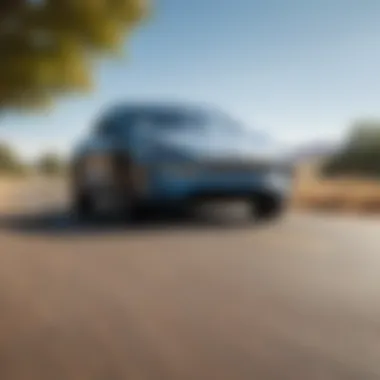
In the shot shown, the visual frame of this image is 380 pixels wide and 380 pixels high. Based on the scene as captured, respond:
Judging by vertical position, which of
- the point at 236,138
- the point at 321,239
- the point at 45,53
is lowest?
the point at 321,239

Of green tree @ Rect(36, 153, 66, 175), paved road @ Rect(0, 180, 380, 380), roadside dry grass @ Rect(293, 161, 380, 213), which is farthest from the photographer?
roadside dry grass @ Rect(293, 161, 380, 213)

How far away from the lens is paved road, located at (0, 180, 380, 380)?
3.20m

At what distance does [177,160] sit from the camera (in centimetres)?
822

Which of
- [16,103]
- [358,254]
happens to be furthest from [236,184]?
[16,103]

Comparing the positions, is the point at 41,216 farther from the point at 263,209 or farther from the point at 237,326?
the point at 237,326

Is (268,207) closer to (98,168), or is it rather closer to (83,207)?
(98,168)

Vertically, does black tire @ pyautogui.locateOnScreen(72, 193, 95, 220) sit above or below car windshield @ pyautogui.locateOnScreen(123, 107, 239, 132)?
below

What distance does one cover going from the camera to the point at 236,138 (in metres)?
8.51

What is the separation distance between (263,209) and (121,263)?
144 inches

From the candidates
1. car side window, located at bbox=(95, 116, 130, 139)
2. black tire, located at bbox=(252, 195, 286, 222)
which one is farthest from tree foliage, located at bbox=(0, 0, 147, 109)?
black tire, located at bbox=(252, 195, 286, 222)

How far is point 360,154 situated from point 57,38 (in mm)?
5928

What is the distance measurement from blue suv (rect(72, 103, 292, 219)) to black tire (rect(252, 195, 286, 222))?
0.02 m

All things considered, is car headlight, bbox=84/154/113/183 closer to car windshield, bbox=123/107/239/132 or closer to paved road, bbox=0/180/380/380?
car windshield, bbox=123/107/239/132

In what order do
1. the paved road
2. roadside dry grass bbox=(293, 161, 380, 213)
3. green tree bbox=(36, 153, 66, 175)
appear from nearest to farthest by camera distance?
the paved road → green tree bbox=(36, 153, 66, 175) → roadside dry grass bbox=(293, 161, 380, 213)
